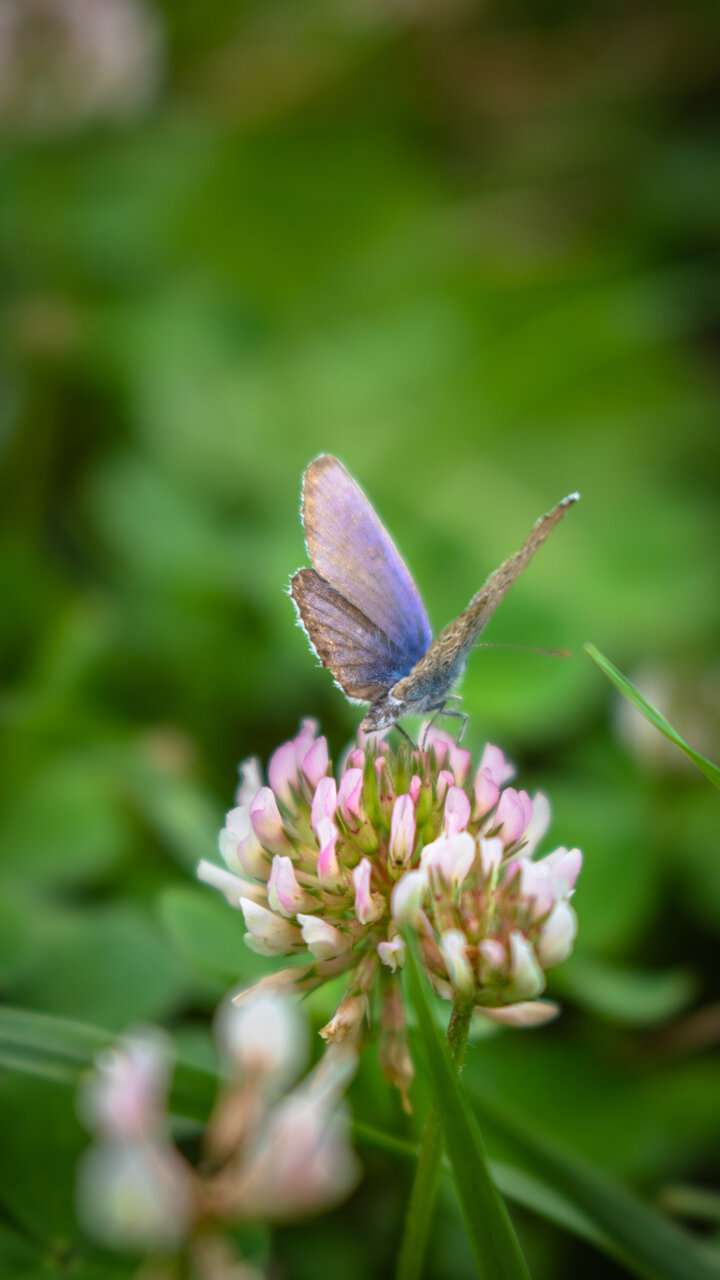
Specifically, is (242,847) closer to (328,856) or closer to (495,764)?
(328,856)

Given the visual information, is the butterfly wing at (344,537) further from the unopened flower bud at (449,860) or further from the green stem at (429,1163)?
the green stem at (429,1163)

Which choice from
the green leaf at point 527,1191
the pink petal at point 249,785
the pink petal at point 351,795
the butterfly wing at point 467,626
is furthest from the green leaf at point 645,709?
the green leaf at point 527,1191

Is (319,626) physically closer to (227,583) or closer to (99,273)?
(227,583)

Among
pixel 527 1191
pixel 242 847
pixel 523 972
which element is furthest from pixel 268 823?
pixel 527 1191

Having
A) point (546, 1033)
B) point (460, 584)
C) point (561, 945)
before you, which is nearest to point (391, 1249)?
point (546, 1033)

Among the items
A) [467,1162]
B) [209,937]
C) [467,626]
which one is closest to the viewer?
[467,1162]
